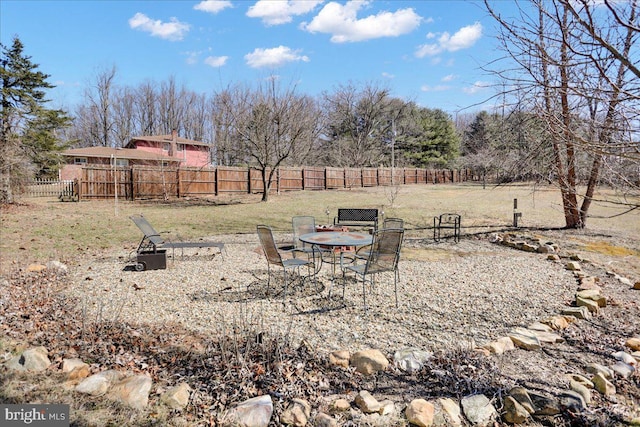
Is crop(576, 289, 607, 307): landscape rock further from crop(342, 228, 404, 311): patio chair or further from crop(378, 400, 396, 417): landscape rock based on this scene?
crop(378, 400, 396, 417): landscape rock

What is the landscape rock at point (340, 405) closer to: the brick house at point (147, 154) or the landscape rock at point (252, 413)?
the landscape rock at point (252, 413)

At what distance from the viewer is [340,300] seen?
178 inches

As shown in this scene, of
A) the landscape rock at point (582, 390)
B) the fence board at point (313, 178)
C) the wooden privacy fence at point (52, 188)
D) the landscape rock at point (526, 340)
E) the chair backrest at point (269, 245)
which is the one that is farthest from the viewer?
the fence board at point (313, 178)

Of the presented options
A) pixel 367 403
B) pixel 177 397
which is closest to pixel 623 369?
pixel 367 403

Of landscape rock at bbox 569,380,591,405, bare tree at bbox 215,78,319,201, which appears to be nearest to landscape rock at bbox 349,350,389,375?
landscape rock at bbox 569,380,591,405

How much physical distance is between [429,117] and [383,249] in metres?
39.7

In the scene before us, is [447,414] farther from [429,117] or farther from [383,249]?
[429,117]

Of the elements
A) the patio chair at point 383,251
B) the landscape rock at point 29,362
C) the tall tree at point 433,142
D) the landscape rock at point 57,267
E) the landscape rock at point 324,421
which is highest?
the tall tree at point 433,142

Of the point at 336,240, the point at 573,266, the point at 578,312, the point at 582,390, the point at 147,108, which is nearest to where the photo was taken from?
the point at 582,390

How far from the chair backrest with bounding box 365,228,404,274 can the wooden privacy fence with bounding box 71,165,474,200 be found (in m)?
13.3

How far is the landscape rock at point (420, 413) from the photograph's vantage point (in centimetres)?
224

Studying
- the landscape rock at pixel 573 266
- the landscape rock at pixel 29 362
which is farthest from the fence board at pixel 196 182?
the landscape rock at pixel 29 362

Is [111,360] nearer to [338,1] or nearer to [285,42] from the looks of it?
[338,1]

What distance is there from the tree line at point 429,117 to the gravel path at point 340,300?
144 centimetres
